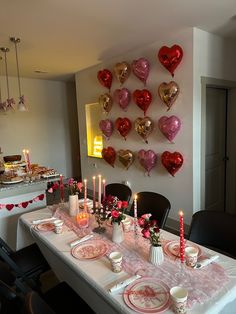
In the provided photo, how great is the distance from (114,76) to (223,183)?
8.07 feet

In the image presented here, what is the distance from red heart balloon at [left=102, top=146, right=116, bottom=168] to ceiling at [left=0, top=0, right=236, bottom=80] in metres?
1.52

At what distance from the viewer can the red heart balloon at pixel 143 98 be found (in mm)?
3217

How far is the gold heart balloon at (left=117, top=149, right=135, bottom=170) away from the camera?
12.0 ft

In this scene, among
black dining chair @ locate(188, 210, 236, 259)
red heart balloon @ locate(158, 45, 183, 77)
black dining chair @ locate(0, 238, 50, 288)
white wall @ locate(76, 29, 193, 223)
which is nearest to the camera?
black dining chair @ locate(188, 210, 236, 259)

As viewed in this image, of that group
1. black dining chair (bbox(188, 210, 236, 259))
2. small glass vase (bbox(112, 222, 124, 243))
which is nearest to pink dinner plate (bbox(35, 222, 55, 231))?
small glass vase (bbox(112, 222, 124, 243))

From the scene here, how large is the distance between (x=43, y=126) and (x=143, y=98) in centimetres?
302

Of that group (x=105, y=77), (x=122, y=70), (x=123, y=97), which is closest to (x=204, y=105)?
(x=123, y=97)

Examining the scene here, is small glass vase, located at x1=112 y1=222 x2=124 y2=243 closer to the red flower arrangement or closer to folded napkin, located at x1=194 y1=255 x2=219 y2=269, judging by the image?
the red flower arrangement

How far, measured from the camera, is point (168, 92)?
2.92 meters

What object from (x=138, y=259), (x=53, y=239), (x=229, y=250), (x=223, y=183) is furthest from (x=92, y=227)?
(x=223, y=183)

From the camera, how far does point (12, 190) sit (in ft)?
8.29

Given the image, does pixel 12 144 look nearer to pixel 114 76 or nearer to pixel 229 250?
pixel 114 76

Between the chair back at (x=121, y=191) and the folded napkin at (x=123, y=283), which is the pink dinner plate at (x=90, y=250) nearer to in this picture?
the folded napkin at (x=123, y=283)

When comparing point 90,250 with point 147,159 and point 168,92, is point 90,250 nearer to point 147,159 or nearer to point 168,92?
point 147,159
